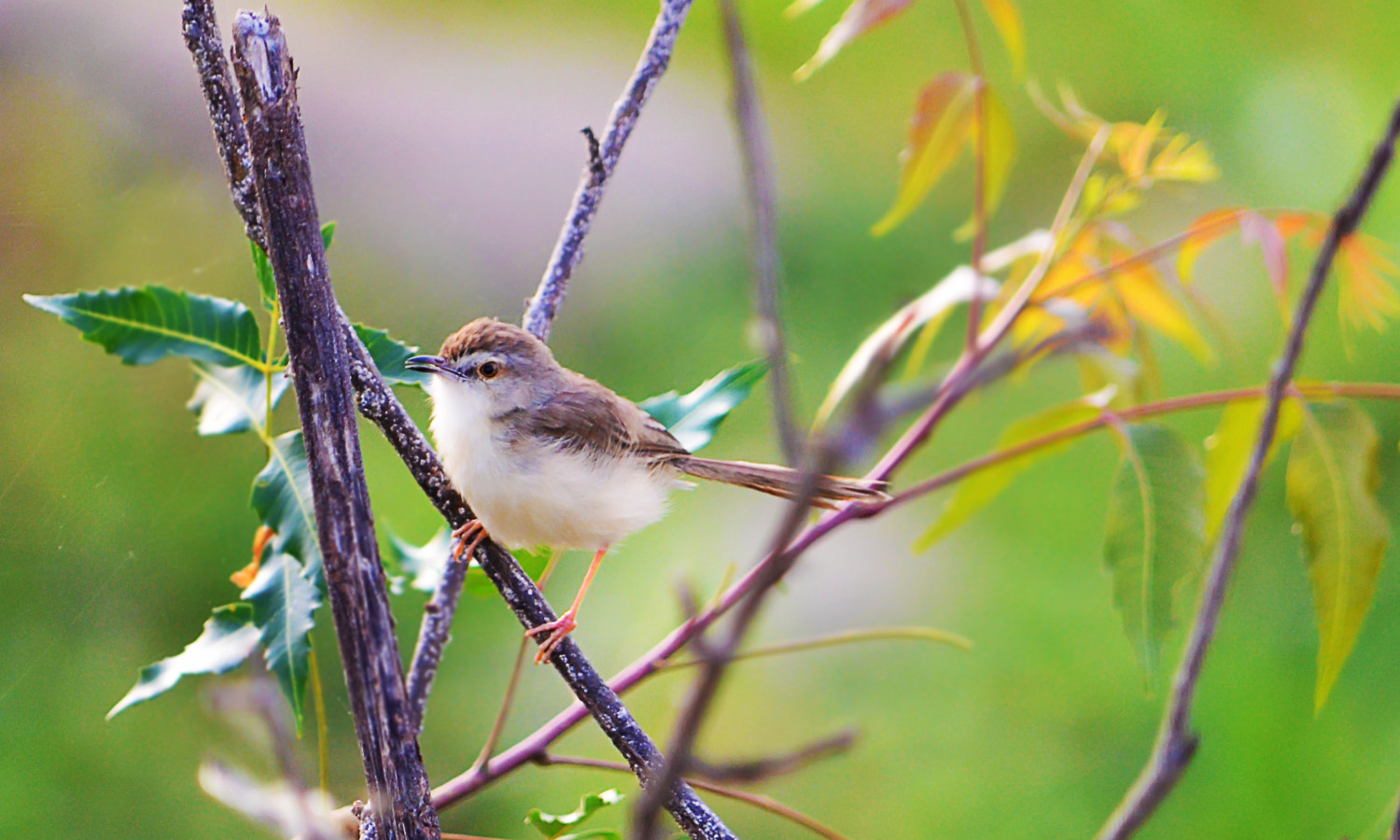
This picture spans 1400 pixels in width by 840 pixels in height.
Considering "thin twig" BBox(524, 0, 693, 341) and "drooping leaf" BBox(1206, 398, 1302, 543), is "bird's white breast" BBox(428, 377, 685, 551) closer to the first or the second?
"thin twig" BBox(524, 0, 693, 341)

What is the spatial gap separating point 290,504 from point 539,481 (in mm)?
114

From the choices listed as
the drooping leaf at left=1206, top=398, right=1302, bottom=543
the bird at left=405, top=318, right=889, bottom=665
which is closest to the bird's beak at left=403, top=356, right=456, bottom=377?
the bird at left=405, top=318, right=889, bottom=665

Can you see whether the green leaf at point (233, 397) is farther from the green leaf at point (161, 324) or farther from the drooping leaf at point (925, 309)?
the drooping leaf at point (925, 309)

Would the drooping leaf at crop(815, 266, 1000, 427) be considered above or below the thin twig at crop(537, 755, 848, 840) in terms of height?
above

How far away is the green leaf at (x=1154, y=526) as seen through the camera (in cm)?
36

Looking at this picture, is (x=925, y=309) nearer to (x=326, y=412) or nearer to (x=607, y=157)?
(x=607, y=157)

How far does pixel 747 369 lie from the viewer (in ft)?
1.20

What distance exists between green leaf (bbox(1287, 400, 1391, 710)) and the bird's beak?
332mm

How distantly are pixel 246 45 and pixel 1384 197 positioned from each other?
1151 millimetres

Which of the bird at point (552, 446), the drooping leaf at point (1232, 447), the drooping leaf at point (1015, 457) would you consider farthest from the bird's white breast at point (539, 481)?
the drooping leaf at point (1232, 447)

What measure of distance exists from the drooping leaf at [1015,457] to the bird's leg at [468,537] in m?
0.19

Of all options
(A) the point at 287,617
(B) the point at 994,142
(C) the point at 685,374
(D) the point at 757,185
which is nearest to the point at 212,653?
(A) the point at 287,617

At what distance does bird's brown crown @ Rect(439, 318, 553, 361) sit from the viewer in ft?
1.41

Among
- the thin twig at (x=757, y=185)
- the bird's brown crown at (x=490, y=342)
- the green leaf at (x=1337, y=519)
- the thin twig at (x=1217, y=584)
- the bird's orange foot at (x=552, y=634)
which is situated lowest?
the green leaf at (x=1337, y=519)
